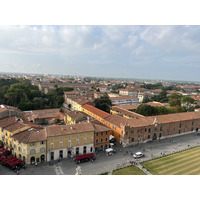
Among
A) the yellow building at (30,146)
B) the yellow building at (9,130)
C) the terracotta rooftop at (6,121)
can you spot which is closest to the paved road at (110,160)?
the yellow building at (30,146)

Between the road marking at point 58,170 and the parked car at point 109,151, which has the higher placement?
the parked car at point 109,151

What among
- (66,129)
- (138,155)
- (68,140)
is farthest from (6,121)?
(138,155)

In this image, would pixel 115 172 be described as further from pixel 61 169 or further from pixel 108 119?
pixel 108 119

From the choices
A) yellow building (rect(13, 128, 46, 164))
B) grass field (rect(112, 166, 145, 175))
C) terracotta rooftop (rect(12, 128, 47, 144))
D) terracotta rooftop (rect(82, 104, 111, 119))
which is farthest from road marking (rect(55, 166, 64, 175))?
terracotta rooftop (rect(82, 104, 111, 119))

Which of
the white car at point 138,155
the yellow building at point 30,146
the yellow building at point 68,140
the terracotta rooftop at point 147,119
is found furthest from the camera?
the terracotta rooftop at point 147,119

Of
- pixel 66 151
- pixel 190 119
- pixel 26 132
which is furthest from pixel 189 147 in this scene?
pixel 26 132

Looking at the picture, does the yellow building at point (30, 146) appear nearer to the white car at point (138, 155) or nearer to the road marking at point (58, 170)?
the road marking at point (58, 170)

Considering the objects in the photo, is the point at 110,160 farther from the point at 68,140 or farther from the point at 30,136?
the point at 30,136
